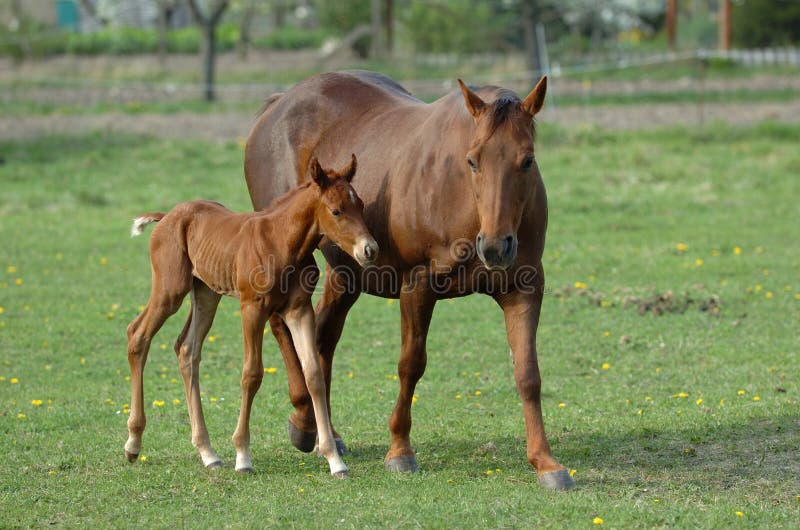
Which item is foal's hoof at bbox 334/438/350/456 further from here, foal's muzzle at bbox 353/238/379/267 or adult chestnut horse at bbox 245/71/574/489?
foal's muzzle at bbox 353/238/379/267

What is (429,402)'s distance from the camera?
317 inches

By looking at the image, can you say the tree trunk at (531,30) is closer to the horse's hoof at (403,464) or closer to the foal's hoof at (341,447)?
the foal's hoof at (341,447)

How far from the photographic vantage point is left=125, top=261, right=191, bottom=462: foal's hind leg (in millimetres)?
6449

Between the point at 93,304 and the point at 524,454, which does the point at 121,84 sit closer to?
the point at 93,304

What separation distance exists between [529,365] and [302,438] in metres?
1.57

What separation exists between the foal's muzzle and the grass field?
1232 mm

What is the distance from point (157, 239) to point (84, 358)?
326cm

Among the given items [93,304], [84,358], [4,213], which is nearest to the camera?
[84,358]

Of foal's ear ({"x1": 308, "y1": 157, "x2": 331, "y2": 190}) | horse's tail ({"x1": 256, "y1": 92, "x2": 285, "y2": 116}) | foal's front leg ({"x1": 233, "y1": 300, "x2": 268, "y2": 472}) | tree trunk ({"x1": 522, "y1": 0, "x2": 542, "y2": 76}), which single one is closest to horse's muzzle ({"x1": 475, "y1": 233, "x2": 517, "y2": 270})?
foal's ear ({"x1": 308, "y1": 157, "x2": 331, "y2": 190})

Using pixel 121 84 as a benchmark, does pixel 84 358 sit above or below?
below

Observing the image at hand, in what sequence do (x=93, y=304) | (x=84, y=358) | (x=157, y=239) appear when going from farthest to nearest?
1. (x=93, y=304)
2. (x=84, y=358)
3. (x=157, y=239)

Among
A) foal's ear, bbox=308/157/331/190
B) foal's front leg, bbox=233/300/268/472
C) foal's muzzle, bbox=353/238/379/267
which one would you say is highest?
foal's ear, bbox=308/157/331/190

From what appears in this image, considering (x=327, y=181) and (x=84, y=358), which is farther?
(x=84, y=358)

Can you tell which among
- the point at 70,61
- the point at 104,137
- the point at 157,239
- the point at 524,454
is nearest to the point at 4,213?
the point at 104,137
